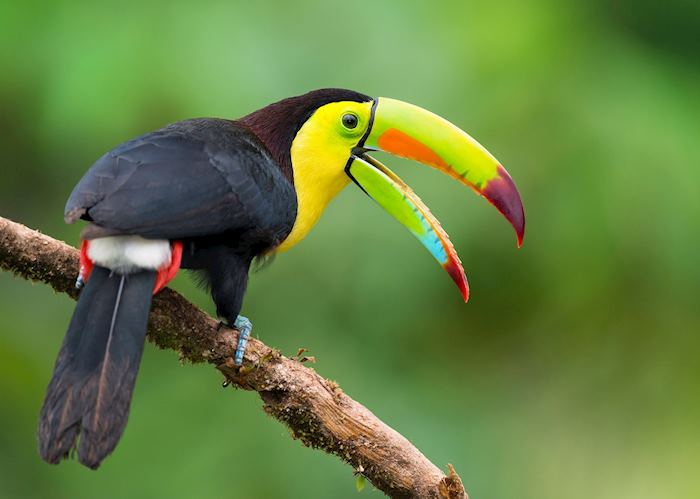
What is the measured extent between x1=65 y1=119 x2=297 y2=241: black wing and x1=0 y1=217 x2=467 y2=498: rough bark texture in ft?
0.73

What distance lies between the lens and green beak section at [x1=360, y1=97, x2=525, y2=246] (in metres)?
3.48

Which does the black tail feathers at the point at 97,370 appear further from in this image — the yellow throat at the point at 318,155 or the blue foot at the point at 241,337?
the yellow throat at the point at 318,155

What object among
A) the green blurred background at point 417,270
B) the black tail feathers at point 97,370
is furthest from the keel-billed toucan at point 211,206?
the green blurred background at point 417,270

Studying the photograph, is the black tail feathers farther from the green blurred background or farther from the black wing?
the green blurred background

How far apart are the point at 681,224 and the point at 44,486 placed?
9.99 ft

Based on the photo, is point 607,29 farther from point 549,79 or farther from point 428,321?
point 428,321

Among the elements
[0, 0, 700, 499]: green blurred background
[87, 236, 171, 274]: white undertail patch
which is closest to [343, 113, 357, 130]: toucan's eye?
[87, 236, 171, 274]: white undertail patch

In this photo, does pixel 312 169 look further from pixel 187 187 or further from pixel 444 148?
pixel 187 187

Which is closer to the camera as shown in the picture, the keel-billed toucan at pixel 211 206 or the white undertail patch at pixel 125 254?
the keel-billed toucan at pixel 211 206

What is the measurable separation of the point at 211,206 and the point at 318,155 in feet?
2.12

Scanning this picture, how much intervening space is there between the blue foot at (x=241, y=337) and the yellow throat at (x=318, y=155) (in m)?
0.50

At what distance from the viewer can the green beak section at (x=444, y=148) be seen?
3.48 metres

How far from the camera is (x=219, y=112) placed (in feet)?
15.8

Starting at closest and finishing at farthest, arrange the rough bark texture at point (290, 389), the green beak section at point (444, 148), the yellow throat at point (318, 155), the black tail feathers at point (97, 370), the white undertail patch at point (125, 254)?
1. the black tail feathers at point (97, 370)
2. the white undertail patch at point (125, 254)
3. the rough bark texture at point (290, 389)
4. the green beak section at point (444, 148)
5. the yellow throat at point (318, 155)
